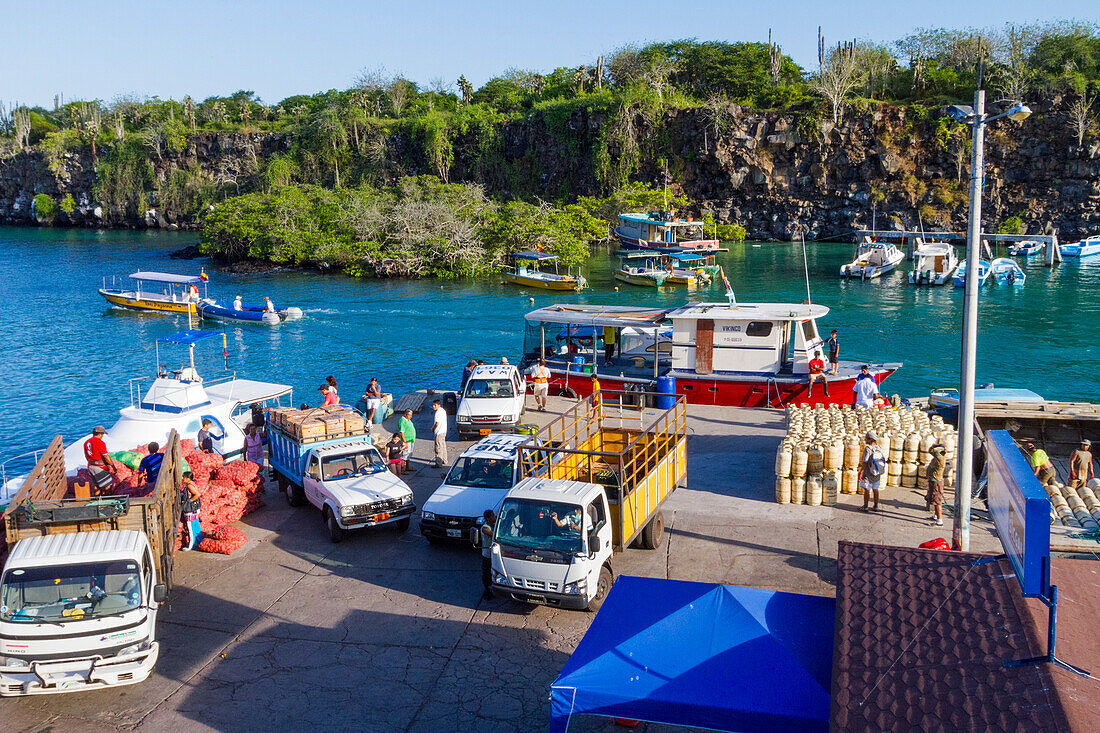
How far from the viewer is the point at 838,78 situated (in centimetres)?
9444

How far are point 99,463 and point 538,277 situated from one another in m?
46.1

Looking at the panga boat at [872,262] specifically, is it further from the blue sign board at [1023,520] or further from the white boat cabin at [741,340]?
the blue sign board at [1023,520]

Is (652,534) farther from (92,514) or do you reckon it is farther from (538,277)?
(538,277)

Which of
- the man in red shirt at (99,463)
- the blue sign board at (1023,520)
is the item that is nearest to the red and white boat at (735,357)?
the man in red shirt at (99,463)

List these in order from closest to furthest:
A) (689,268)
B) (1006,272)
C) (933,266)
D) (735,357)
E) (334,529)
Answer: (334,529)
(735,357)
(1006,272)
(933,266)
(689,268)

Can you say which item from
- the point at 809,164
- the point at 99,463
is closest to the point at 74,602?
the point at 99,463

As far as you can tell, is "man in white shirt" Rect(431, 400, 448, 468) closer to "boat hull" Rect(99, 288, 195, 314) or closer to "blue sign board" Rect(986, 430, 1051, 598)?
"blue sign board" Rect(986, 430, 1051, 598)

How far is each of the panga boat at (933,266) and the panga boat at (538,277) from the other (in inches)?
967

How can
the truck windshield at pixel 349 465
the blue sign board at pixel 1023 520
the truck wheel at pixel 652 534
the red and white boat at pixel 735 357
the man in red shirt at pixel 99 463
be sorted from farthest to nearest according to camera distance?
the red and white boat at pixel 735 357, the truck windshield at pixel 349 465, the man in red shirt at pixel 99 463, the truck wheel at pixel 652 534, the blue sign board at pixel 1023 520

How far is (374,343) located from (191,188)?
85.3m

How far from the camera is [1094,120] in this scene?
281ft

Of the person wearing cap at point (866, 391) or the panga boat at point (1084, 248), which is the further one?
the panga boat at point (1084, 248)

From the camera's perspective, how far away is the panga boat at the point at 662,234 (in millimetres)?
68688

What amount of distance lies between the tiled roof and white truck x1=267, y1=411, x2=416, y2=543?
378 inches
